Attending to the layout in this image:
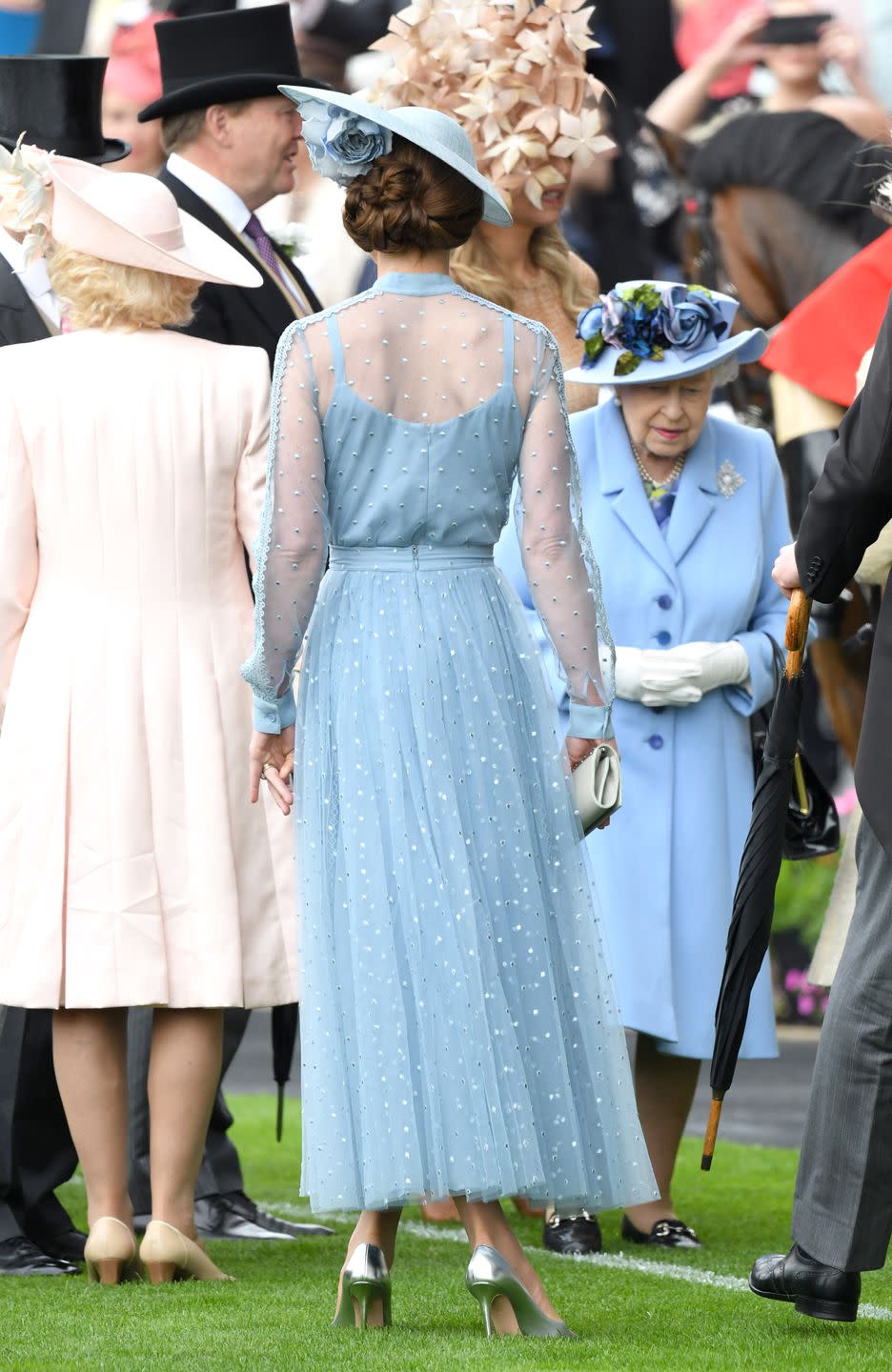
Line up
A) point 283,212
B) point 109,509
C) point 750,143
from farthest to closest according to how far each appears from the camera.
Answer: point 283,212 < point 750,143 < point 109,509

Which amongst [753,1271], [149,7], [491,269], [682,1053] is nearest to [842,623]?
[491,269]

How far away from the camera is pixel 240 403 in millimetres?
5012

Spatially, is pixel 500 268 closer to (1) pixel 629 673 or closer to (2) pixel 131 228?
(1) pixel 629 673

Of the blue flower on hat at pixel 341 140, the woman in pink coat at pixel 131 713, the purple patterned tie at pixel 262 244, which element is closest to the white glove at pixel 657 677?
the woman in pink coat at pixel 131 713

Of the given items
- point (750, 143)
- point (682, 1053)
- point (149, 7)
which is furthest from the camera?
point (149, 7)

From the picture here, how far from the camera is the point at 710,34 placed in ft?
32.8

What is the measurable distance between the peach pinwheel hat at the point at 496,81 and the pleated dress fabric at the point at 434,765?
6.90 feet

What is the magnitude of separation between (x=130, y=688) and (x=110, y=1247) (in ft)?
3.50

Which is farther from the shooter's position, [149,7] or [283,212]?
[149,7]

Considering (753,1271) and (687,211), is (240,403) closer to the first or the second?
(753,1271)

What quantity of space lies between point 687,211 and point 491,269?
3.08 metres

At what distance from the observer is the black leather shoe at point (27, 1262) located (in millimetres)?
5152

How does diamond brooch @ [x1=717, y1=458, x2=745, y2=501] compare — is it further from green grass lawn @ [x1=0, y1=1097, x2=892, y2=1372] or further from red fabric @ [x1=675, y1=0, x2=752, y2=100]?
red fabric @ [x1=675, y1=0, x2=752, y2=100]

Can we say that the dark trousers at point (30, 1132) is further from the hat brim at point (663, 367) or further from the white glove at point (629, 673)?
the hat brim at point (663, 367)
